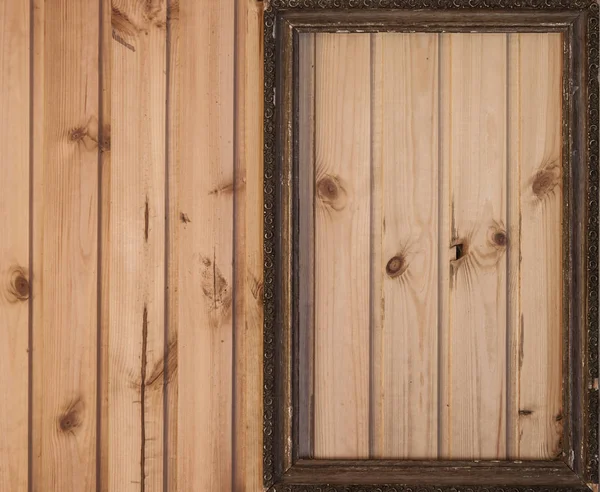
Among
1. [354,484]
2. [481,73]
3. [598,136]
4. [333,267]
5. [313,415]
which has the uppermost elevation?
[481,73]

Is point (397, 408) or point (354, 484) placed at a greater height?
point (397, 408)

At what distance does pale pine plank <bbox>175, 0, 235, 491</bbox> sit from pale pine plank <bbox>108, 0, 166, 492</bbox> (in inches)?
1.5

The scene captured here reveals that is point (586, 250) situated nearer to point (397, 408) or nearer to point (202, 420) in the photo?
point (397, 408)

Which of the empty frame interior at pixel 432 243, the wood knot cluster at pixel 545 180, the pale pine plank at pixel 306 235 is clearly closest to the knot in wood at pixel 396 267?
the empty frame interior at pixel 432 243

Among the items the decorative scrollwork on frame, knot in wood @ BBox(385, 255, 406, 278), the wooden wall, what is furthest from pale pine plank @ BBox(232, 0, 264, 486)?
the decorative scrollwork on frame

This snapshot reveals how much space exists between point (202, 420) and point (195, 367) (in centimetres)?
9

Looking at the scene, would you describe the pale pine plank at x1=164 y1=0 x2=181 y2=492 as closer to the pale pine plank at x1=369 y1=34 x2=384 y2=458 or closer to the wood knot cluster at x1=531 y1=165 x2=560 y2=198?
the pale pine plank at x1=369 y1=34 x2=384 y2=458

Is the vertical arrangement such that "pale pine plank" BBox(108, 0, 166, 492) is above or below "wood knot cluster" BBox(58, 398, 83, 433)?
above

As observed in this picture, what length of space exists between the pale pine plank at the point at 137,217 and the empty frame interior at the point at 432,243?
0.80ft

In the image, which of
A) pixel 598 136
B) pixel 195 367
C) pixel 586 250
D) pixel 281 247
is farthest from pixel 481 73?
pixel 195 367

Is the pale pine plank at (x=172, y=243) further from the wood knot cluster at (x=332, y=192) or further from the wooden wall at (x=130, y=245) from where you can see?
the wood knot cluster at (x=332, y=192)

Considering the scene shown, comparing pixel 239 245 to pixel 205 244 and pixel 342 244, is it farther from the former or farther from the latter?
pixel 342 244

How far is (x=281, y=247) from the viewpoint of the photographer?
806 millimetres

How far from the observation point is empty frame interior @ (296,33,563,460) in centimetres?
82
